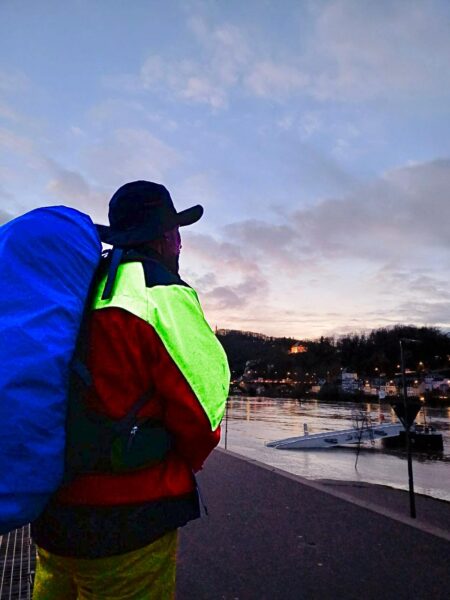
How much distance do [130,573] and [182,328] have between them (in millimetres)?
750

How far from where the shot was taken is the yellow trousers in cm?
126

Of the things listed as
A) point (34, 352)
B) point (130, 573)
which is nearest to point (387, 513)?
point (130, 573)

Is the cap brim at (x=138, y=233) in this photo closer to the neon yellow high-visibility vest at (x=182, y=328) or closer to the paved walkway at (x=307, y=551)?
the neon yellow high-visibility vest at (x=182, y=328)

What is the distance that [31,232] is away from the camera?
1.15m

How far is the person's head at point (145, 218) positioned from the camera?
152 centimetres

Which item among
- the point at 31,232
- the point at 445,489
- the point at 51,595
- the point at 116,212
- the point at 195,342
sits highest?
the point at 116,212

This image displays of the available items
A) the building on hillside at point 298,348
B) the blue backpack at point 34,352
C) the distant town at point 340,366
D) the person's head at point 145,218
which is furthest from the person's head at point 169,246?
the building on hillside at point 298,348

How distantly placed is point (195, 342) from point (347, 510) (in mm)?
5506

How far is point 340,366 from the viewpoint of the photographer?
146 metres

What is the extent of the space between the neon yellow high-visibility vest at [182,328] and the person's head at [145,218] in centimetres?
23

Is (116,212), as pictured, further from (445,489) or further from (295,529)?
(445,489)

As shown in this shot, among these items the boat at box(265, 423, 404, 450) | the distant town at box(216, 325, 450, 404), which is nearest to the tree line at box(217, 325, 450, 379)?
the distant town at box(216, 325, 450, 404)

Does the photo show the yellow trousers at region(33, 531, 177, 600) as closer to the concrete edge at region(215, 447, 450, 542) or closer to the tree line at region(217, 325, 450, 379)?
the concrete edge at region(215, 447, 450, 542)

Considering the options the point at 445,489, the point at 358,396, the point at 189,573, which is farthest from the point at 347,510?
the point at 358,396
